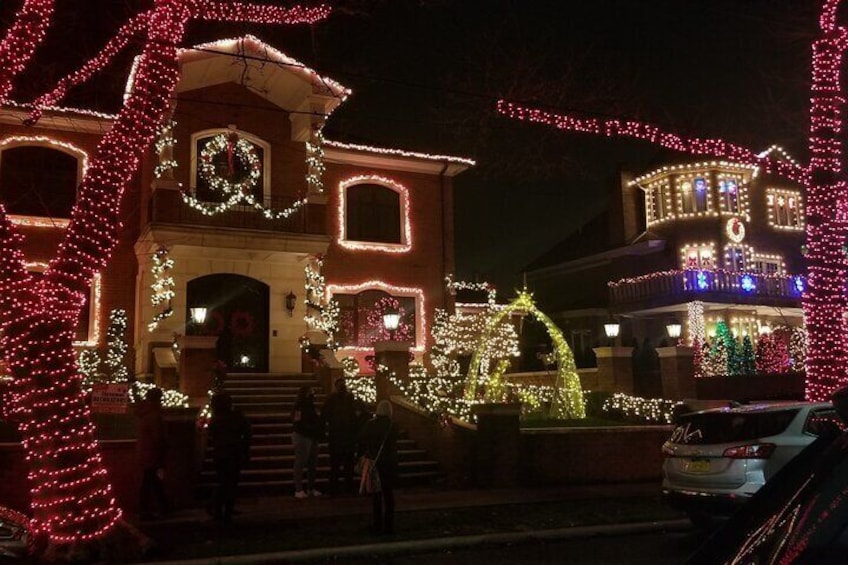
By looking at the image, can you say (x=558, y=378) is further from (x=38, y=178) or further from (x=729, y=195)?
(x=729, y=195)

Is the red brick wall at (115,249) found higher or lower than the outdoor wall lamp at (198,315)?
higher

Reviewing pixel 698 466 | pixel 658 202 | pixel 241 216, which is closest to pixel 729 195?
pixel 658 202

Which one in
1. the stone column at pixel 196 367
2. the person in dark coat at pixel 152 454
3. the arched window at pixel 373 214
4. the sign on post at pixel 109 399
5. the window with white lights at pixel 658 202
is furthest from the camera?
the window with white lights at pixel 658 202

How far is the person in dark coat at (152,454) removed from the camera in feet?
36.9

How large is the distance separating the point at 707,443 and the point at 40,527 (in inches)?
288

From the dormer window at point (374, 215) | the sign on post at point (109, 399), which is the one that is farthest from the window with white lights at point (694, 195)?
the sign on post at point (109, 399)

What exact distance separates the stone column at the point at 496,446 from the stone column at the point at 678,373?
6.48 metres

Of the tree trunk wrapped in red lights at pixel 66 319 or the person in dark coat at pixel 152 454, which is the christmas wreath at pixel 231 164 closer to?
the person in dark coat at pixel 152 454

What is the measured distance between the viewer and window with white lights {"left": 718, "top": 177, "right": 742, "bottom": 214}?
A: 31234 mm

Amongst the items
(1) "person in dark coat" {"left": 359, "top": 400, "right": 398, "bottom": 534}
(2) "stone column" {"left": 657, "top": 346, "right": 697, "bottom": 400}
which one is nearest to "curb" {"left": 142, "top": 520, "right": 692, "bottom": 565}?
(1) "person in dark coat" {"left": 359, "top": 400, "right": 398, "bottom": 534}

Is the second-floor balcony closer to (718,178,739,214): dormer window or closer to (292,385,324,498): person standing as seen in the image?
(718,178,739,214): dormer window

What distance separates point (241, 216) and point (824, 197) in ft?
43.5

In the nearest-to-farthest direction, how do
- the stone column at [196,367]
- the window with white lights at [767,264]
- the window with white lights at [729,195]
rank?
the stone column at [196,367] < the window with white lights at [729,195] < the window with white lights at [767,264]

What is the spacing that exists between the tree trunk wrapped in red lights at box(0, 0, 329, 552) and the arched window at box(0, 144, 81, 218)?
459 inches
